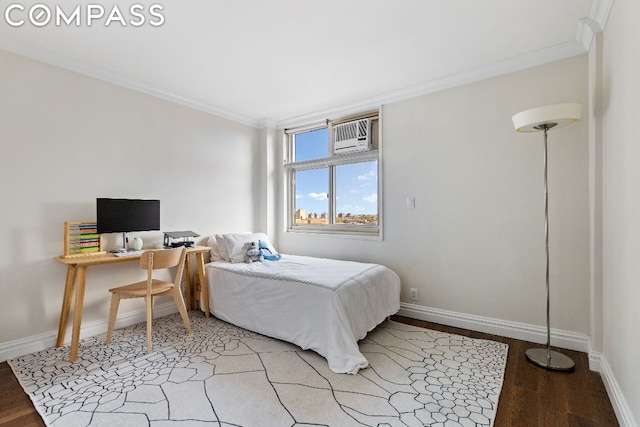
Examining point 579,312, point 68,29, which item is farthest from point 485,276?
point 68,29

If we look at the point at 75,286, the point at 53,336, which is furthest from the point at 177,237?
the point at 53,336

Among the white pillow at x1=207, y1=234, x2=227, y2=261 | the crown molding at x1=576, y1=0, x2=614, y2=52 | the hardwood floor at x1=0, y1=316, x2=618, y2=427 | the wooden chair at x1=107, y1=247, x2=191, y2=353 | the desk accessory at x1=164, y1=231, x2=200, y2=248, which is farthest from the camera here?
the white pillow at x1=207, y1=234, x2=227, y2=261

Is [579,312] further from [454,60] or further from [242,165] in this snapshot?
[242,165]

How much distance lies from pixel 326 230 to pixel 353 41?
2.35m

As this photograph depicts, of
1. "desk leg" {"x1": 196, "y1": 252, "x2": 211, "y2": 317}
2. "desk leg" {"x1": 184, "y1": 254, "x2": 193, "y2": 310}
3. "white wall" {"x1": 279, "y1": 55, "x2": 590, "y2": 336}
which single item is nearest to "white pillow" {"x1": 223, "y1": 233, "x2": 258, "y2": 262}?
"desk leg" {"x1": 196, "y1": 252, "x2": 211, "y2": 317}

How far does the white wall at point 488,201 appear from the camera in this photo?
8.23ft

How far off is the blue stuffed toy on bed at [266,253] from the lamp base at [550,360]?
8.21ft

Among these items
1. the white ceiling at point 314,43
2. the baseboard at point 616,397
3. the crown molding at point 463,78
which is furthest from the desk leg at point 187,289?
the baseboard at point 616,397

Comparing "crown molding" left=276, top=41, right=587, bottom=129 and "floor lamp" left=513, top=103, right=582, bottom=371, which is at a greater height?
"crown molding" left=276, top=41, right=587, bottom=129

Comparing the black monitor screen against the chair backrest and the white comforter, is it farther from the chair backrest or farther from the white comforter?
the white comforter

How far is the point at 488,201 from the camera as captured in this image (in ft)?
9.40

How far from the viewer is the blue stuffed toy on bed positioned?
11.7 feet

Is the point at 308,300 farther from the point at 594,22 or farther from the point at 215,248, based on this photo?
the point at 594,22

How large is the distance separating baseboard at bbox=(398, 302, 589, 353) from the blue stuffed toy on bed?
4.96ft
